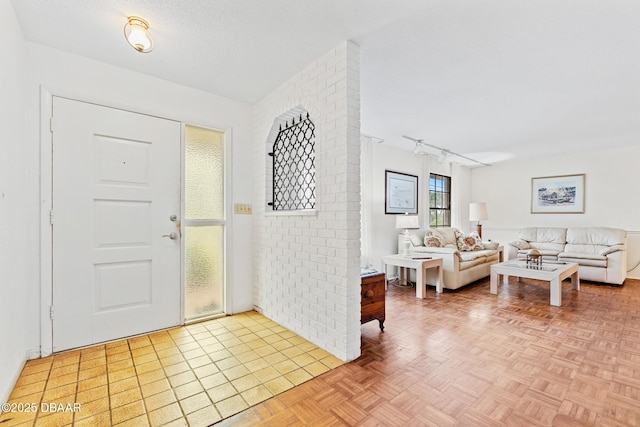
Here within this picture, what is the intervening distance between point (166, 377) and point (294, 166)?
6.86 ft

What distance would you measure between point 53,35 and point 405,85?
2.90 metres

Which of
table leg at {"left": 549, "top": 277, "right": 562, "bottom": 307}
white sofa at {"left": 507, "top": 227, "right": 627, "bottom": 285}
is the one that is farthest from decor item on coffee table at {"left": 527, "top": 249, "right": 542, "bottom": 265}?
white sofa at {"left": 507, "top": 227, "right": 627, "bottom": 285}

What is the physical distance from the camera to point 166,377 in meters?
1.96

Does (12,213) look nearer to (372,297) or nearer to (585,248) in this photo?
(372,297)

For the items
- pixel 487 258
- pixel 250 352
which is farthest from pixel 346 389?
pixel 487 258

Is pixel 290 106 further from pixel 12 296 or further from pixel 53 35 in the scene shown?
pixel 12 296

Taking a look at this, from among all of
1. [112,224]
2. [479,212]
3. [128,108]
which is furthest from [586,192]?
[112,224]

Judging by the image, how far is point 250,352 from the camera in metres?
2.32

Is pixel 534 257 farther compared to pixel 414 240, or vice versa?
pixel 414 240

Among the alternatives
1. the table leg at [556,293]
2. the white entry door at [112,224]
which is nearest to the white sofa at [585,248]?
the table leg at [556,293]

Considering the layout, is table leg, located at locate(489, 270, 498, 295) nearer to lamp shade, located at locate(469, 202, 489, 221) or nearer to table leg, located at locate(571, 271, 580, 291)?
table leg, located at locate(571, 271, 580, 291)

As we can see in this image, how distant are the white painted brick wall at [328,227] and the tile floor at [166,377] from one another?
23cm

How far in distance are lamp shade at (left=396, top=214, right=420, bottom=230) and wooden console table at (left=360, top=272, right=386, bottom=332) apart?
8.29 ft

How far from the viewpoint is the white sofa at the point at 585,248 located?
15.3 ft
